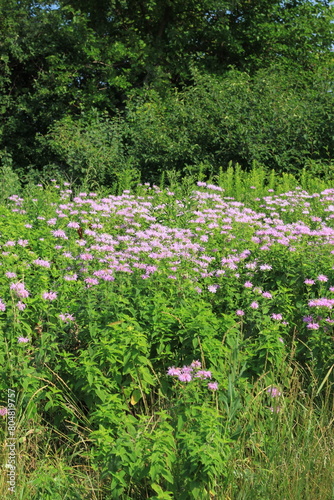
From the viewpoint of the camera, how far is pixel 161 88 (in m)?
14.4

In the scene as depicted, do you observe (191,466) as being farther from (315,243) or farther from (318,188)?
(318,188)

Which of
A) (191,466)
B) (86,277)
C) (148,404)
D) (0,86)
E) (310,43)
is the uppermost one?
(310,43)

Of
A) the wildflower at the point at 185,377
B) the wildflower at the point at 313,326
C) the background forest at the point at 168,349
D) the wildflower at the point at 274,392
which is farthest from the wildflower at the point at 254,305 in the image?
the wildflower at the point at 185,377

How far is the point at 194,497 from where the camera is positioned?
7.75ft

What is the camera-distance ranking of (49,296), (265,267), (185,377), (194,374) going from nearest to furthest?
(185,377) < (194,374) < (49,296) < (265,267)

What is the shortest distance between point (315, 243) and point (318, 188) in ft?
8.87

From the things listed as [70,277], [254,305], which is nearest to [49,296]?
[70,277]

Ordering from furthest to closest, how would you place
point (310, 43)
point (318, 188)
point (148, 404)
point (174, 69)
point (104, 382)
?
point (310, 43)
point (174, 69)
point (318, 188)
point (148, 404)
point (104, 382)

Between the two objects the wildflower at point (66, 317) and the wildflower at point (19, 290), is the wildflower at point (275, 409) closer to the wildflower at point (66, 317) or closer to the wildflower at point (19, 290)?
the wildflower at point (66, 317)

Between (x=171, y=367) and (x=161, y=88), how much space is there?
1214 centimetres

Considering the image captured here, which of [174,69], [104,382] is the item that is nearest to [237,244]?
[104,382]

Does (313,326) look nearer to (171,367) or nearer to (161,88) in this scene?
(171,367)

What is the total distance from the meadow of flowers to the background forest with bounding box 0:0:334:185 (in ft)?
12.2

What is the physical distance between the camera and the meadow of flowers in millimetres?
2539
